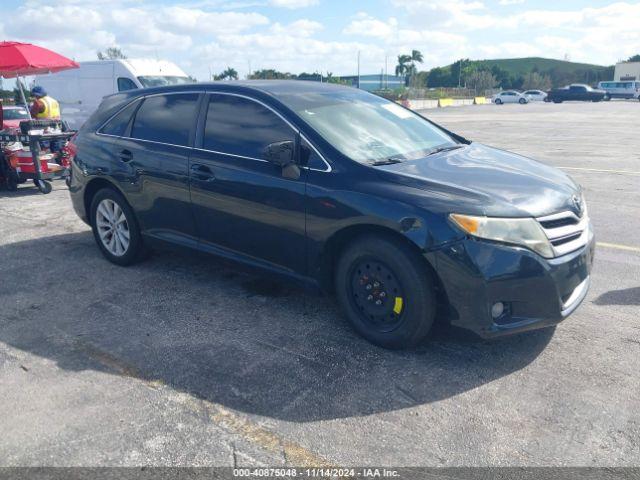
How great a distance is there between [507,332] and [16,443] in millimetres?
2748

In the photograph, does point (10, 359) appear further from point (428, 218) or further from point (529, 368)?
point (529, 368)

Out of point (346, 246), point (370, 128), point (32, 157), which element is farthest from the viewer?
point (32, 157)

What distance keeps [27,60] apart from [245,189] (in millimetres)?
7681

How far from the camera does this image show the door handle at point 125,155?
499 cm

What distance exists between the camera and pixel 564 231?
3359mm

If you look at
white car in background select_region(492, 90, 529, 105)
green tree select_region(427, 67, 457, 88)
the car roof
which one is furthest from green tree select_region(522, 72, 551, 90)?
the car roof

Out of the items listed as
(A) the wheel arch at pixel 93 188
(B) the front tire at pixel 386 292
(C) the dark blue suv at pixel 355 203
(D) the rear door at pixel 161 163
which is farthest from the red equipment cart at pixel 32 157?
(B) the front tire at pixel 386 292

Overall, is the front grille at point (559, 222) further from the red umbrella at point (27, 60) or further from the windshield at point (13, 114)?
the windshield at point (13, 114)

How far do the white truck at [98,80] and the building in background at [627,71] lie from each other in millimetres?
87150

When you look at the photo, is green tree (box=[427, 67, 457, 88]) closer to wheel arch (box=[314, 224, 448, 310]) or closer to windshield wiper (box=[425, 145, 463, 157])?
windshield wiper (box=[425, 145, 463, 157])

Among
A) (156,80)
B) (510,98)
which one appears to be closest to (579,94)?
(510,98)

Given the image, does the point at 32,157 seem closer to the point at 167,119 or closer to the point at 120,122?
the point at 120,122

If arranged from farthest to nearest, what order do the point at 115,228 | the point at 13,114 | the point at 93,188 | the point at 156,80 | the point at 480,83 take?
the point at 480,83 < the point at 156,80 < the point at 13,114 < the point at 93,188 < the point at 115,228

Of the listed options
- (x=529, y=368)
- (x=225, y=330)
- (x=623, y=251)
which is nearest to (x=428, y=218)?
(x=529, y=368)
